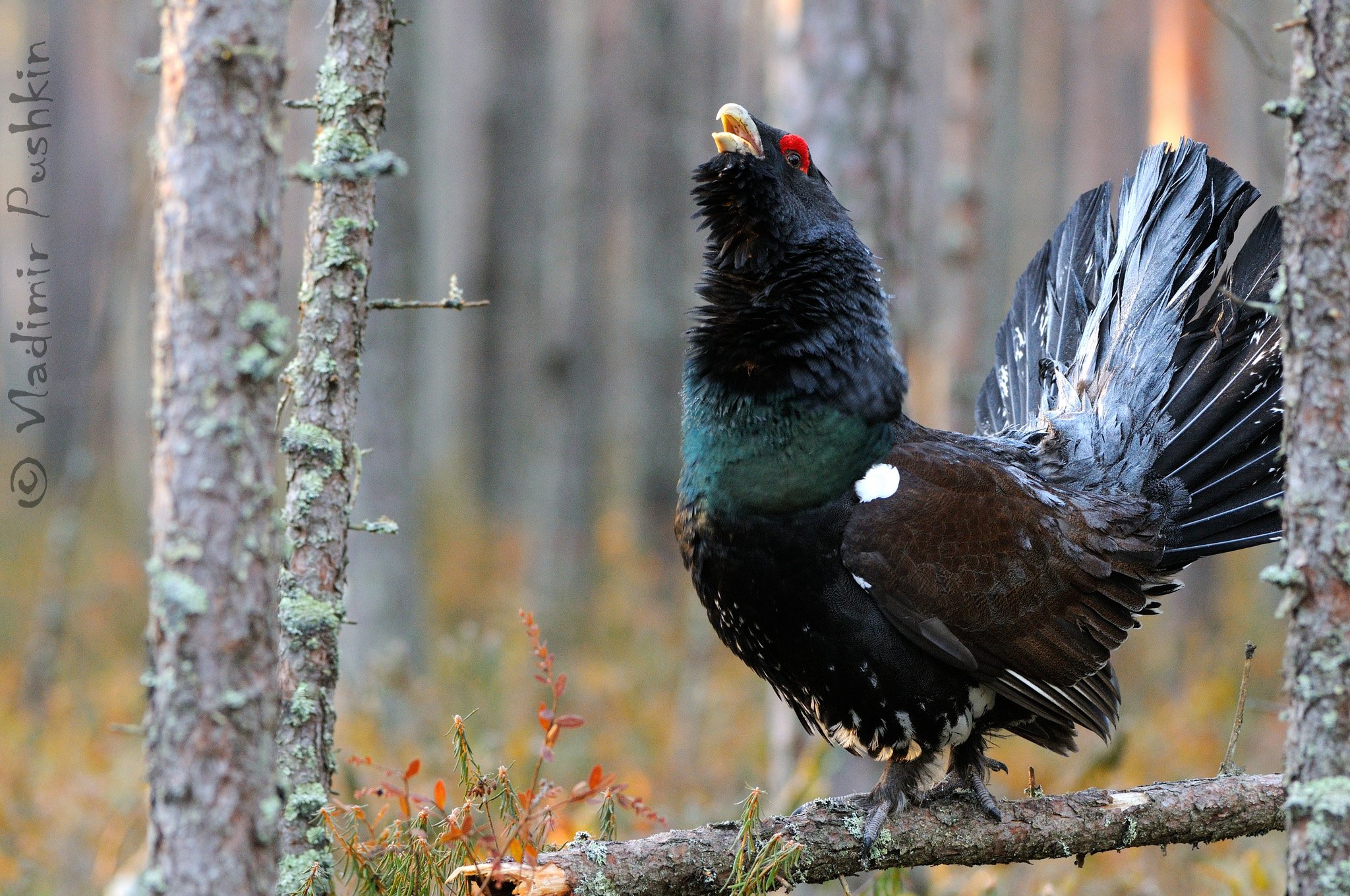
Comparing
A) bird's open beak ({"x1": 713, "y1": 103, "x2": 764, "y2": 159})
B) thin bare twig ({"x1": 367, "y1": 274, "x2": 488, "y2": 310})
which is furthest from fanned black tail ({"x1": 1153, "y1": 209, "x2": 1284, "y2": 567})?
thin bare twig ({"x1": 367, "y1": 274, "x2": 488, "y2": 310})

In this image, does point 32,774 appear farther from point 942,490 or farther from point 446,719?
point 942,490

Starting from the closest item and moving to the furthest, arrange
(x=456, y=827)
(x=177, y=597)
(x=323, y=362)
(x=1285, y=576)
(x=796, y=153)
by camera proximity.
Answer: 1. (x=177, y=597)
2. (x=1285, y=576)
3. (x=456, y=827)
4. (x=323, y=362)
5. (x=796, y=153)

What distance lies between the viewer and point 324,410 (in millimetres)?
2992

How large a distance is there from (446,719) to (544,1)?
39.5ft

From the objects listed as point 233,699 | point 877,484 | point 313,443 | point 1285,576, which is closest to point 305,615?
point 313,443

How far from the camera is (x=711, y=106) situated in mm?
20203

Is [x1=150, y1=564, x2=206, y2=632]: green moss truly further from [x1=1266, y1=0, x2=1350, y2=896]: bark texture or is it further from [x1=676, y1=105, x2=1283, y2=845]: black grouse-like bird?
[x1=1266, y1=0, x2=1350, y2=896]: bark texture

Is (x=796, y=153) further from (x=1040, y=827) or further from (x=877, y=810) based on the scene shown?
(x=1040, y=827)

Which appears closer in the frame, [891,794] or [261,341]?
[261,341]

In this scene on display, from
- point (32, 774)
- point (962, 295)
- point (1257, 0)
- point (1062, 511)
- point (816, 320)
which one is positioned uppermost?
point (1257, 0)

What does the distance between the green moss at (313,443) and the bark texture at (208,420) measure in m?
0.81

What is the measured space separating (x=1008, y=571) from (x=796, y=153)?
5.39 ft

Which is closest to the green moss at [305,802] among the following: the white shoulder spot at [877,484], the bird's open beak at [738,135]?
the white shoulder spot at [877,484]

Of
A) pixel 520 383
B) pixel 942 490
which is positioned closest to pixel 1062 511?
pixel 942 490
